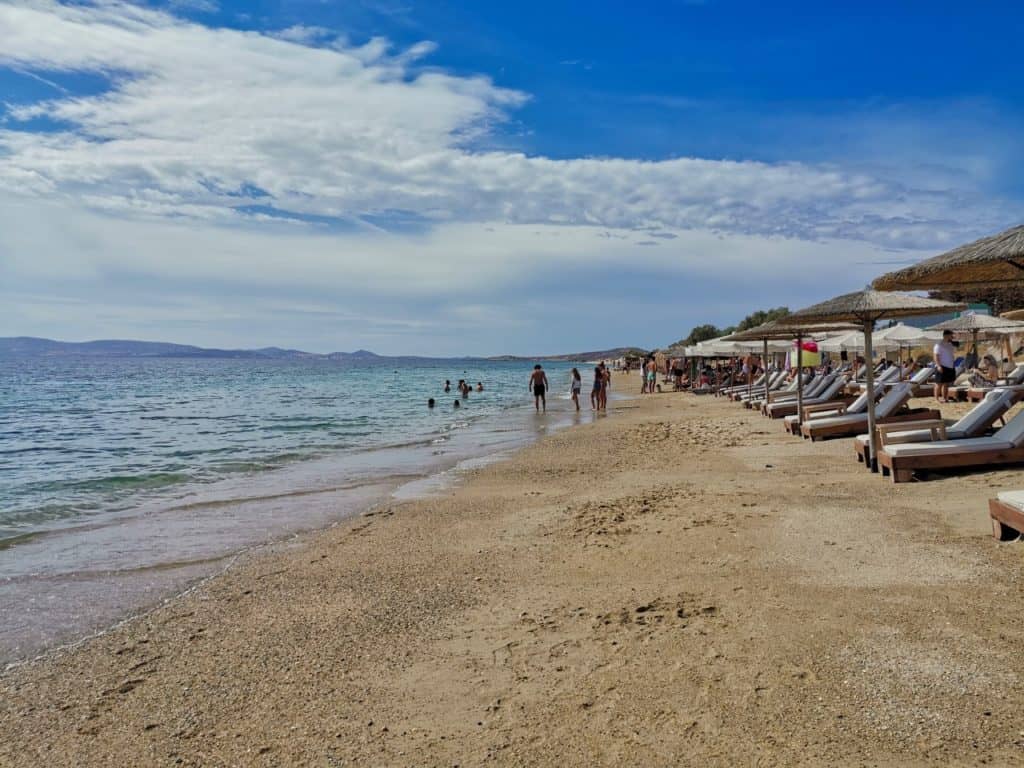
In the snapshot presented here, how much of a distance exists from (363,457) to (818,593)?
11.5 m

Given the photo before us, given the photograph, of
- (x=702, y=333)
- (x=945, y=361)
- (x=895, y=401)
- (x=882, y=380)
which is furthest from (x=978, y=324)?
(x=702, y=333)

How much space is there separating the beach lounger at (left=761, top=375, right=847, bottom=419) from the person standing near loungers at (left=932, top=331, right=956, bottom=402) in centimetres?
181

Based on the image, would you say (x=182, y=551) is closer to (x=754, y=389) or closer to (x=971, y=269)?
(x=971, y=269)

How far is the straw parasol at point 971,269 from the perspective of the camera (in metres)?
4.58

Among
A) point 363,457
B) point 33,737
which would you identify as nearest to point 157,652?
point 33,737

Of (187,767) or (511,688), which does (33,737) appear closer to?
(187,767)

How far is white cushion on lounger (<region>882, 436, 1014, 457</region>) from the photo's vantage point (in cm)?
769

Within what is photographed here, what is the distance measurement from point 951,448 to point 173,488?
10233 millimetres

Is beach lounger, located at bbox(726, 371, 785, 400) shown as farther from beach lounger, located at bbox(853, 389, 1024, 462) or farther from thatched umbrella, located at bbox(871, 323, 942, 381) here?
beach lounger, located at bbox(853, 389, 1024, 462)

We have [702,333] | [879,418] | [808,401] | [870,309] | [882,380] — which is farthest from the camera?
[702,333]

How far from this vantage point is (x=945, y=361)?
15.6 meters

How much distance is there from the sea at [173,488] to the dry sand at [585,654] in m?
0.78

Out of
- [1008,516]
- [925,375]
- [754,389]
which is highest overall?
[925,375]

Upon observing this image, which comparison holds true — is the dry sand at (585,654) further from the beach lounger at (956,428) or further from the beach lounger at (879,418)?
the beach lounger at (879,418)
